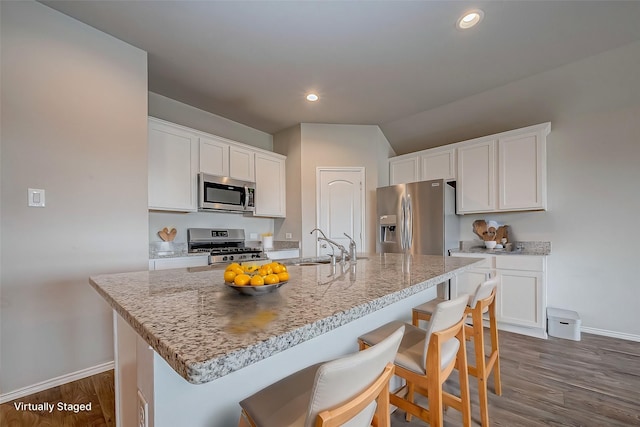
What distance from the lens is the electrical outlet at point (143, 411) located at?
729 mm

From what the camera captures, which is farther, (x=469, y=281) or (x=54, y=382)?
(x=469, y=281)

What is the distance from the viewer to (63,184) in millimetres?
1991

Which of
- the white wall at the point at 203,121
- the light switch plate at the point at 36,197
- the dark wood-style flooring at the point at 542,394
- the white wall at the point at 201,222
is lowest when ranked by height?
the dark wood-style flooring at the point at 542,394

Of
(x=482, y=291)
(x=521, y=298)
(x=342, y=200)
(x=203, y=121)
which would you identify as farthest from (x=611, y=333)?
(x=203, y=121)

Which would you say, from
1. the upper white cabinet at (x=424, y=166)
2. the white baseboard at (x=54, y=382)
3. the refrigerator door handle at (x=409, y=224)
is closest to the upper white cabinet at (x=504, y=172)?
the upper white cabinet at (x=424, y=166)

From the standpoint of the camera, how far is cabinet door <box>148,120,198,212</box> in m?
2.84

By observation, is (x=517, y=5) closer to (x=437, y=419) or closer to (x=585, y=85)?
(x=585, y=85)

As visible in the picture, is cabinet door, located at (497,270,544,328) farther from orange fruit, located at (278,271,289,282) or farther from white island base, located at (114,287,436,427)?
orange fruit, located at (278,271,289,282)

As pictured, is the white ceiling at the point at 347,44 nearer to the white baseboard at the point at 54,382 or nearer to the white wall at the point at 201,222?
the white wall at the point at 201,222

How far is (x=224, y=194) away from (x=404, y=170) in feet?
8.52

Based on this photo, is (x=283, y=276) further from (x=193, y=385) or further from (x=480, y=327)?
(x=480, y=327)

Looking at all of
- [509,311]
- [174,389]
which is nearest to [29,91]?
[174,389]

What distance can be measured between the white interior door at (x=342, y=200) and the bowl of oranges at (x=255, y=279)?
10.1 feet

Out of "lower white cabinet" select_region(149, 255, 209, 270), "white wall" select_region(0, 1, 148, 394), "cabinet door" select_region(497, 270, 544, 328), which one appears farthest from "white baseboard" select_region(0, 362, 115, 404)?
"cabinet door" select_region(497, 270, 544, 328)
